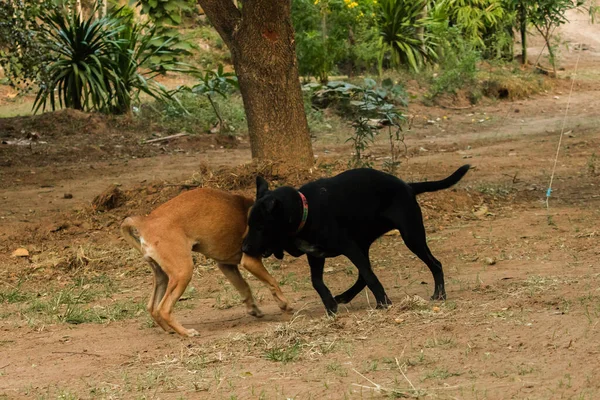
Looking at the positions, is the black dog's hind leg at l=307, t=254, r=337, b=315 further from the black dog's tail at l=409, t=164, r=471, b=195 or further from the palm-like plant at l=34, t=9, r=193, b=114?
the palm-like plant at l=34, t=9, r=193, b=114

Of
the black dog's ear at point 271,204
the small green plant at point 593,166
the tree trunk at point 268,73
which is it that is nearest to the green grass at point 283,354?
the black dog's ear at point 271,204

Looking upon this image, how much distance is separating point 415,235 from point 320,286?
774 mm

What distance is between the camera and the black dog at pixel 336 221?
5.72 meters

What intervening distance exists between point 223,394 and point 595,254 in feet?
13.7

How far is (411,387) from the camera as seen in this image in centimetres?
407

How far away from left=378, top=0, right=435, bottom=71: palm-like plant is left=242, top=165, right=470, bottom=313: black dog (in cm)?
1409

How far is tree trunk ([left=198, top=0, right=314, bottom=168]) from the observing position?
9.47 metres

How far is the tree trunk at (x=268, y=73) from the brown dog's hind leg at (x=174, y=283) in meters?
4.00

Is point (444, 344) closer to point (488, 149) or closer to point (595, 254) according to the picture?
Result: point (595, 254)

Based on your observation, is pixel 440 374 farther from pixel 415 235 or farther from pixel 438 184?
pixel 438 184

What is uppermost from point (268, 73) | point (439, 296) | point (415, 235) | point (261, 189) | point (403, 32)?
point (268, 73)

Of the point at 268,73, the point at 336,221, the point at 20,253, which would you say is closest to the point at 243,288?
the point at 336,221

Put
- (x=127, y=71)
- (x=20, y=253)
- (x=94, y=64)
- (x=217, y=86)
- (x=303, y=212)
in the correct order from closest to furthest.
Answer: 1. (x=303, y=212)
2. (x=20, y=253)
3. (x=217, y=86)
4. (x=94, y=64)
5. (x=127, y=71)

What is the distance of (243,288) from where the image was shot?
6.39 meters
